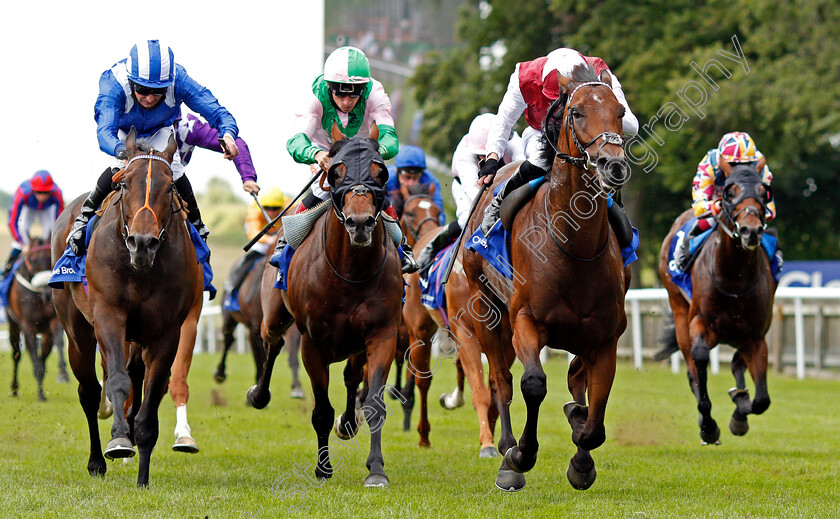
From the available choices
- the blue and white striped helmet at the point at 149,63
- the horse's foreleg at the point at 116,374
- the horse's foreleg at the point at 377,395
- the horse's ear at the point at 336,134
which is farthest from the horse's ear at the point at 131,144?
the horse's foreleg at the point at 377,395

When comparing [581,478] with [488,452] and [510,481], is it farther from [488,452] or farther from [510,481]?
[488,452]

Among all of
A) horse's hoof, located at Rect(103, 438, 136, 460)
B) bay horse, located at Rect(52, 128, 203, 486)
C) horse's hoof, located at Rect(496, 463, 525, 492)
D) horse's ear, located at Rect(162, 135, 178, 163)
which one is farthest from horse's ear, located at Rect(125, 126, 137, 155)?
horse's hoof, located at Rect(496, 463, 525, 492)

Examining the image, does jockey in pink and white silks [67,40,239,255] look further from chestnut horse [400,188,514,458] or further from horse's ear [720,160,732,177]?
horse's ear [720,160,732,177]

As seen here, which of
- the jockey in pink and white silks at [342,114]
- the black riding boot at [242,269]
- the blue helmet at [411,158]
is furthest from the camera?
the black riding boot at [242,269]

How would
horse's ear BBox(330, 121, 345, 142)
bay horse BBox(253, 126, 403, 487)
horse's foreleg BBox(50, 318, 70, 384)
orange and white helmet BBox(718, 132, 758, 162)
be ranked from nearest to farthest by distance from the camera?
bay horse BBox(253, 126, 403, 487) < horse's ear BBox(330, 121, 345, 142) < orange and white helmet BBox(718, 132, 758, 162) < horse's foreleg BBox(50, 318, 70, 384)

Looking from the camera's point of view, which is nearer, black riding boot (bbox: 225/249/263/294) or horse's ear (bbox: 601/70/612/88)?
horse's ear (bbox: 601/70/612/88)

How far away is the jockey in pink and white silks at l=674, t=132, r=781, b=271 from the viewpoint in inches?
360

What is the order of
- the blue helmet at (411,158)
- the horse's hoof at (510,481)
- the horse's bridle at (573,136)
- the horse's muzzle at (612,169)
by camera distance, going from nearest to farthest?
the horse's muzzle at (612,169) < the horse's bridle at (573,136) < the horse's hoof at (510,481) < the blue helmet at (411,158)

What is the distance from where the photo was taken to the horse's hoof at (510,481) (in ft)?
20.6

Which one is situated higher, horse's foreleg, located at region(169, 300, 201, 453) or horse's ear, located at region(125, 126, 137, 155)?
horse's ear, located at region(125, 126, 137, 155)

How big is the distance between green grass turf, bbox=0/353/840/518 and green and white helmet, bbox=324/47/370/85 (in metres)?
2.67

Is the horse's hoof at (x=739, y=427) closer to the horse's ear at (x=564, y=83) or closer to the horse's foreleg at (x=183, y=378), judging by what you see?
the horse's ear at (x=564, y=83)

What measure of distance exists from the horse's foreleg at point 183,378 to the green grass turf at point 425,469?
0.19m

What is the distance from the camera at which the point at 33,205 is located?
41.7 feet
